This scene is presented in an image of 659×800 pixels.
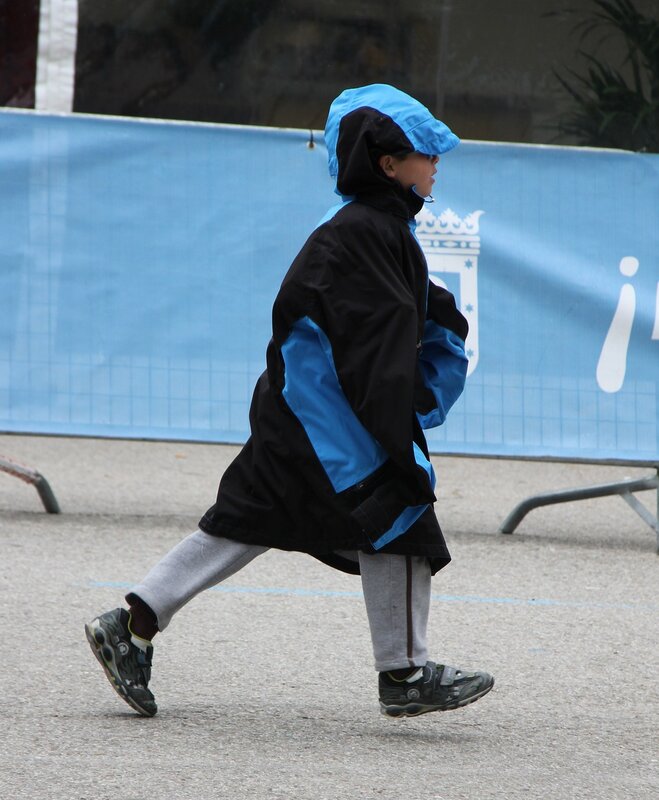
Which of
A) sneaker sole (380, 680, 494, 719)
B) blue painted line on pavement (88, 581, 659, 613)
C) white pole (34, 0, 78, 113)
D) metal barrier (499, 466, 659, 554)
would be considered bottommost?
blue painted line on pavement (88, 581, 659, 613)

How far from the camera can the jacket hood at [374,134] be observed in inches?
146

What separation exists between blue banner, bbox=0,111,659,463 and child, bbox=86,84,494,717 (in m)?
2.70

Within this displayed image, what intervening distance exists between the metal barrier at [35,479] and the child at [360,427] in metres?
2.74

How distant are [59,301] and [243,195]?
35.9 inches

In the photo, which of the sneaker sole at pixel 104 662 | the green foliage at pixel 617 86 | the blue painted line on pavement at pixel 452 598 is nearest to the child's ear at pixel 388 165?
the sneaker sole at pixel 104 662

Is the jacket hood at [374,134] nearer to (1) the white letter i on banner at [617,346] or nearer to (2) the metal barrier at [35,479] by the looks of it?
(1) the white letter i on banner at [617,346]

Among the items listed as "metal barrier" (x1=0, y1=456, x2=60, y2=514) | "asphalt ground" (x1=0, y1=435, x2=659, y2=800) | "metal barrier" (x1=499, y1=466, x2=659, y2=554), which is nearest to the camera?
"asphalt ground" (x1=0, y1=435, x2=659, y2=800)

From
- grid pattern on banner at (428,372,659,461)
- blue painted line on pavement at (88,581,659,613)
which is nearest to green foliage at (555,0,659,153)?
grid pattern on banner at (428,372,659,461)

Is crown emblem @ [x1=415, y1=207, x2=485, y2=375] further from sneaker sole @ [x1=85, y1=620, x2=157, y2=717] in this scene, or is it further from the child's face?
sneaker sole @ [x1=85, y1=620, x2=157, y2=717]

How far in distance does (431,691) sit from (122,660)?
2.55 ft

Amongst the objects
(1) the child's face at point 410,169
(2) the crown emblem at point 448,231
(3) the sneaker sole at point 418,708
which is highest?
(1) the child's face at point 410,169

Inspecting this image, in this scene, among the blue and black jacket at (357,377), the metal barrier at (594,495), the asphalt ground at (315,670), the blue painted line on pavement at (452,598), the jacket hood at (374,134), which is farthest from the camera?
the metal barrier at (594,495)

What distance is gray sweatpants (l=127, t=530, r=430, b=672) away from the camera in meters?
3.75

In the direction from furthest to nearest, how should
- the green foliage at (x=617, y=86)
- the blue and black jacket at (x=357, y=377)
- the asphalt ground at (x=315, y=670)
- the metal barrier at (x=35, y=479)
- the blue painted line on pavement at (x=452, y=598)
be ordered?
the green foliage at (x=617, y=86)
the metal barrier at (x=35, y=479)
the blue painted line on pavement at (x=452, y=598)
the blue and black jacket at (x=357, y=377)
the asphalt ground at (x=315, y=670)
